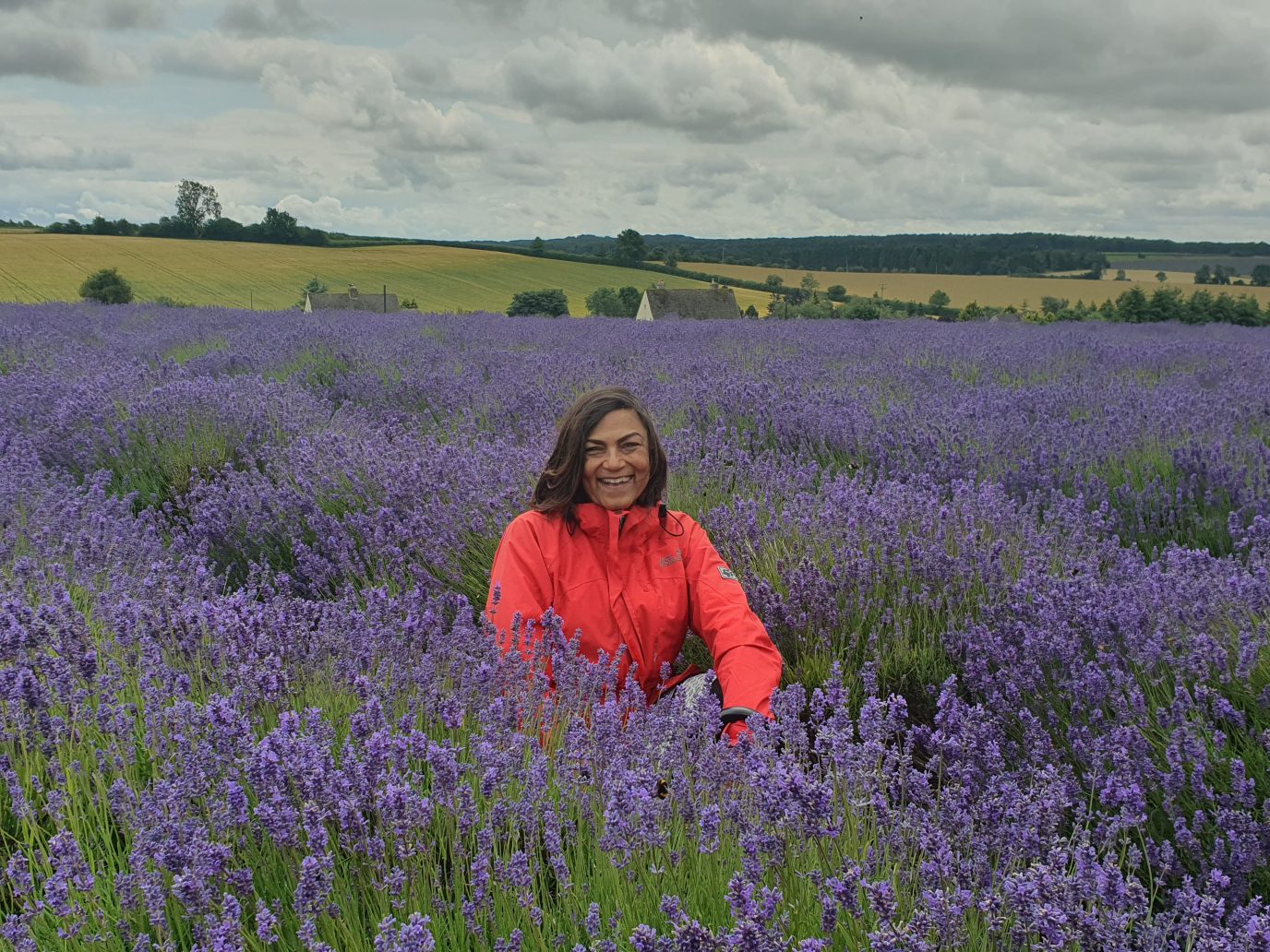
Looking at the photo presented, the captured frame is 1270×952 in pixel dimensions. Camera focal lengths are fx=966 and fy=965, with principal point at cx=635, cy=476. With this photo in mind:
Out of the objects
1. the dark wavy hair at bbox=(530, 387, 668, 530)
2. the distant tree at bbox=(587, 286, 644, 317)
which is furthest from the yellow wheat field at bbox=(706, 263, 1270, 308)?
the dark wavy hair at bbox=(530, 387, 668, 530)

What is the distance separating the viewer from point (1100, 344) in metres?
9.82

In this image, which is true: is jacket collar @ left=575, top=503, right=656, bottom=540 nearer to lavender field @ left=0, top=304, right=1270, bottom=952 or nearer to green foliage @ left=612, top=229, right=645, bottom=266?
lavender field @ left=0, top=304, right=1270, bottom=952

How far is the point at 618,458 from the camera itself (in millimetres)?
2846

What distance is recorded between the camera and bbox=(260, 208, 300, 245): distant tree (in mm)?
54250

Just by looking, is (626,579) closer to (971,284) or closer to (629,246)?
(971,284)

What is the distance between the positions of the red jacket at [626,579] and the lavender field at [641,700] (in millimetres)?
254

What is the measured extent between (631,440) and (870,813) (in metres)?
1.56

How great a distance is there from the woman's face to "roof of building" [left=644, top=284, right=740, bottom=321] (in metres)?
29.7

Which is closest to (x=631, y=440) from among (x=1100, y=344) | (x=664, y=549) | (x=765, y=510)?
(x=664, y=549)

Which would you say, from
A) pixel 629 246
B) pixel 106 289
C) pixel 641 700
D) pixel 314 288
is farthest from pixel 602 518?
pixel 629 246

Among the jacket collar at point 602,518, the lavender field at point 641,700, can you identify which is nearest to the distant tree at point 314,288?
the lavender field at point 641,700

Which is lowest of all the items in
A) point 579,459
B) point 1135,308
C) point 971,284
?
point 579,459

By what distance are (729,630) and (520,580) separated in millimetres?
599

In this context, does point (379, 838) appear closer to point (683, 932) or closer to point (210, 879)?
point (210, 879)
